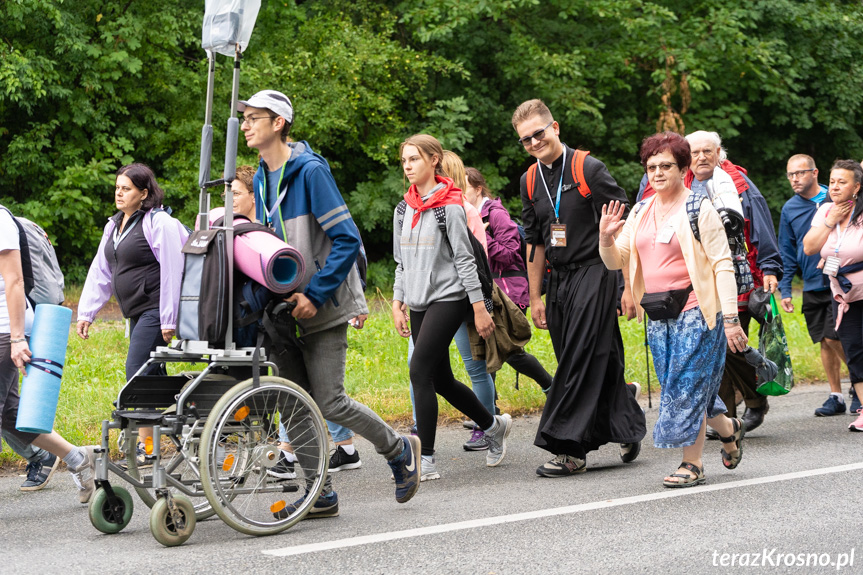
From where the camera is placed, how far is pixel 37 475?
6.09 metres

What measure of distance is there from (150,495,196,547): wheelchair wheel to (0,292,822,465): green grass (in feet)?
8.85

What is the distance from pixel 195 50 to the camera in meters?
20.5

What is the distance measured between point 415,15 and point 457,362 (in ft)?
40.0

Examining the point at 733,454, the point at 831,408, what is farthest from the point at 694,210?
the point at 831,408

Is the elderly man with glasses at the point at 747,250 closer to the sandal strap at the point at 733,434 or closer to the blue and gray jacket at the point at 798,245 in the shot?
the sandal strap at the point at 733,434

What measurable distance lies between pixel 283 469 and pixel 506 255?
337 centimetres

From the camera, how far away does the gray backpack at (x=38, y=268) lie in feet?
18.6

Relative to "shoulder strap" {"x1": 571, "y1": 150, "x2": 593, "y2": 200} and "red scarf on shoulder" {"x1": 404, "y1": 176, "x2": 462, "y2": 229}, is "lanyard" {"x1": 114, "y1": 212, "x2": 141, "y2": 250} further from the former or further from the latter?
"shoulder strap" {"x1": 571, "y1": 150, "x2": 593, "y2": 200}

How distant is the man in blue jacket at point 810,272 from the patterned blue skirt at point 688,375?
347 cm

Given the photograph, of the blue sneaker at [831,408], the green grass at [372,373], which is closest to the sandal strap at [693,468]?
the green grass at [372,373]

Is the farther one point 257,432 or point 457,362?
point 457,362

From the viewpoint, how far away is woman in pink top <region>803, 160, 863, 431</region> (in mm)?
7938

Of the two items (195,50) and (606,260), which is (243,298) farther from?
(195,50)

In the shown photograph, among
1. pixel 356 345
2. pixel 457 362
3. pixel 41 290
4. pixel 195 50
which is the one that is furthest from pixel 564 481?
pixel 195 50
